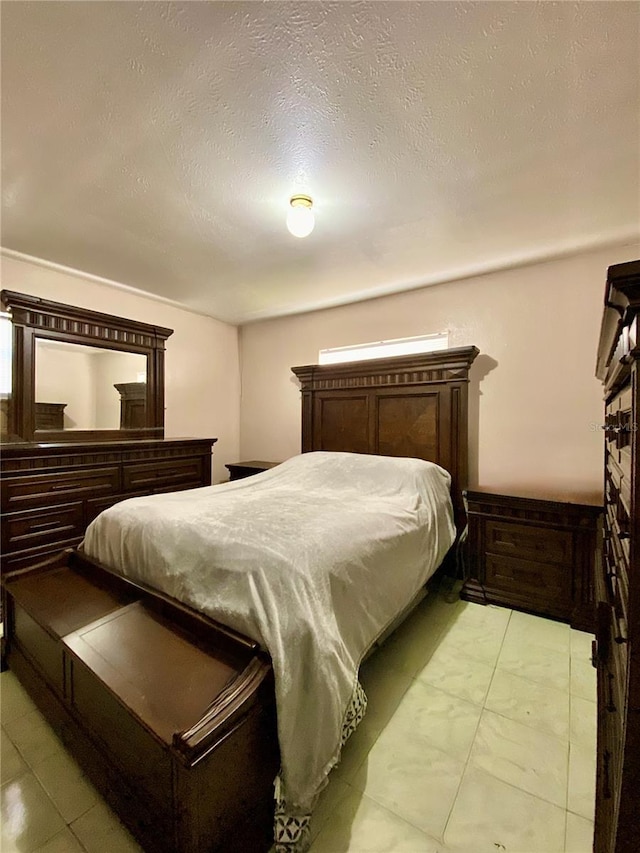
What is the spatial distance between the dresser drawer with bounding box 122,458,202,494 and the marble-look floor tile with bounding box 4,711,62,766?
1.58m

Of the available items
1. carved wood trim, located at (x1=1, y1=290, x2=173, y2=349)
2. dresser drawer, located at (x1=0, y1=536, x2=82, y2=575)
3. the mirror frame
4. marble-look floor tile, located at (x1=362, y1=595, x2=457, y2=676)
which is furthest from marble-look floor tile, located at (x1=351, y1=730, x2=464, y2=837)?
carved wood trim, located at (x1=1, y1=290, x2=173, y2=349)

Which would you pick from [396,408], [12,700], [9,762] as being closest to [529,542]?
[396,408]

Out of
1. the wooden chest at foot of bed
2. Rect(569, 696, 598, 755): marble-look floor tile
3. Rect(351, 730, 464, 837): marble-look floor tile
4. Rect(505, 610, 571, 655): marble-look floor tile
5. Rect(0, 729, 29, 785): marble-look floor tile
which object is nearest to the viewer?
the wooden chest at foot of bed

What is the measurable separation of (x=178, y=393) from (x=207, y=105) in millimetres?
2781

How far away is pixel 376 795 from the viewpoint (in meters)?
1.18

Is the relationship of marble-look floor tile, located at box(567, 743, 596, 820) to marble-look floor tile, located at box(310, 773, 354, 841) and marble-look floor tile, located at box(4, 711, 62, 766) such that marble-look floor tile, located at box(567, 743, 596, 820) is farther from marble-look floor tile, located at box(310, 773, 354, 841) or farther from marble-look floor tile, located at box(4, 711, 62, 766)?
marble-look floor tile, located at box(4, 711, 62, 766)

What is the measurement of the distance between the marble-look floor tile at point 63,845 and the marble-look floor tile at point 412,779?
85 centimetres

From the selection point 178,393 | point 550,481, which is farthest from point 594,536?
point 178,393

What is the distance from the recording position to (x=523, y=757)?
1.32 m

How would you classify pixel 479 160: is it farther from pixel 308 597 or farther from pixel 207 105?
pixel 308 597

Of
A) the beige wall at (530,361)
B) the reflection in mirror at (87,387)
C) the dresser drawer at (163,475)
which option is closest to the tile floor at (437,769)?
the beige wall at (530,361)

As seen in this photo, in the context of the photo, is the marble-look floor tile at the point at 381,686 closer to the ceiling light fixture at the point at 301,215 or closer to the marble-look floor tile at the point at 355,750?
the marble-look floor tile at the point at 355,750

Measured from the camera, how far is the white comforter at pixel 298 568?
107cm

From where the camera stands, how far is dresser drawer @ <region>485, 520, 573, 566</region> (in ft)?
7.19
